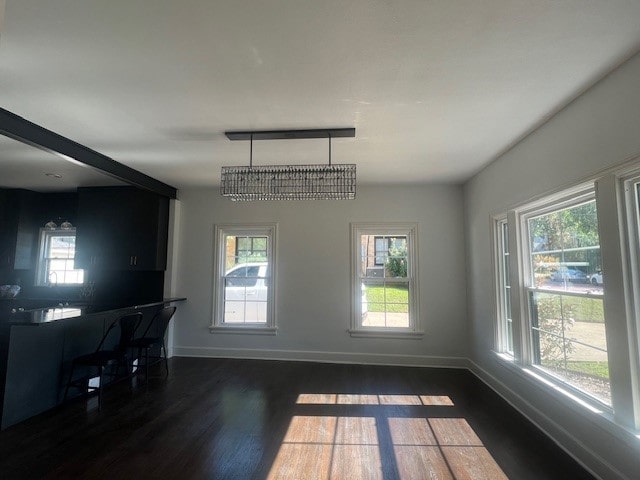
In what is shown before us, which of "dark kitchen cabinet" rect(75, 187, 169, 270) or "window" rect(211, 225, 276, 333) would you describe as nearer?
"dark kitchen cabinet" rect(75, 187, 169, 270)

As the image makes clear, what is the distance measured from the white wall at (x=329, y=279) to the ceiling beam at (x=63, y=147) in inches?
52.2

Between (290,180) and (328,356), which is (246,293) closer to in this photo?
(328,356)

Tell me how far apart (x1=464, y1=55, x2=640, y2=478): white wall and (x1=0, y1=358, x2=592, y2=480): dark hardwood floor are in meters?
0.18

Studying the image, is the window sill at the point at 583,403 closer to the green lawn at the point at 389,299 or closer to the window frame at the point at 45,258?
the green lawn at the point at 389,299

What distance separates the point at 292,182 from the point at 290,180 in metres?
0.03

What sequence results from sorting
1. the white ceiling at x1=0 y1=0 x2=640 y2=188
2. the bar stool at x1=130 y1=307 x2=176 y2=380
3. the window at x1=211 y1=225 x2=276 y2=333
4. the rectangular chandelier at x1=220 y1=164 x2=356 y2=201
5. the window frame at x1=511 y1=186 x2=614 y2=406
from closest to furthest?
the white ceiling at x1=0 y1=0 x2=640 y2=188 → the window frame at x1=511 y1=186 x2=614 y2=406 → the rectangular chandelier at x1=220 y1=164 x2=356 y2=201 → the bar stool at x1=130 y1=307 x2=176 y2=380 → the window at x1=211 y1=225 x2=276 y2=333

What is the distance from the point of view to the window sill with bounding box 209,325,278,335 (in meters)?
4.80

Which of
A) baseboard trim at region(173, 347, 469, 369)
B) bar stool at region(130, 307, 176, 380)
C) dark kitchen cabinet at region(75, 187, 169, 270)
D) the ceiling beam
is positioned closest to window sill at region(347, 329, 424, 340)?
baseboard trim at region(173, 347, 469, 369)

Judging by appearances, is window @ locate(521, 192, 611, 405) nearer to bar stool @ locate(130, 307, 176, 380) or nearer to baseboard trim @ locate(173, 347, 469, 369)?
baseboard trim @ locate(173, 347, 469, 369)

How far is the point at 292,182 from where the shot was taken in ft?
9.73

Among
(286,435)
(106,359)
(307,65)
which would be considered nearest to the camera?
(307,65)

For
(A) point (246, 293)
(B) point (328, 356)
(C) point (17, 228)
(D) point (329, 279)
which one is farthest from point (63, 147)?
(B) point (328, 356)

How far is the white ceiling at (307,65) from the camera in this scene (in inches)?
60.6

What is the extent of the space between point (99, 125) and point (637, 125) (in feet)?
12.4
